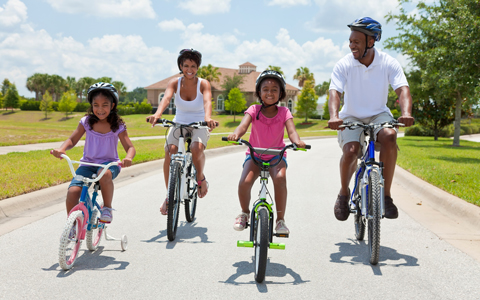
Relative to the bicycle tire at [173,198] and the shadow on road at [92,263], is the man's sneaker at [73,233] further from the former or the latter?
the bicycle tire at [173,198]

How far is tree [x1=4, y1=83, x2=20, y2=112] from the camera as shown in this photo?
96.6m

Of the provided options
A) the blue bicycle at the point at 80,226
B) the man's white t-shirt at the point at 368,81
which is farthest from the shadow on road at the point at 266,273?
the man's white t-shirt at the point at 368,81

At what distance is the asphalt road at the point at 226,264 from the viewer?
371 centimetres

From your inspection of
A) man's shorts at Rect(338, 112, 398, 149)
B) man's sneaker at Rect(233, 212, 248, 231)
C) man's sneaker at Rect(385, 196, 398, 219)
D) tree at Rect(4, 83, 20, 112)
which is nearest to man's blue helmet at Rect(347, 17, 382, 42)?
man's shorts at Rect(338, 112, 398, 149)

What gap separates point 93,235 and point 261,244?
2008 millimetres

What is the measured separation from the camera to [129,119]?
6781 centimetres

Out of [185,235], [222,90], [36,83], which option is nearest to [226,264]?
[185,235]

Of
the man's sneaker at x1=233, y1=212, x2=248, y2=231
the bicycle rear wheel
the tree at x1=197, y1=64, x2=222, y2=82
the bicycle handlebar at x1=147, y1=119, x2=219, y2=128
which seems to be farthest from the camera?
the tree at x1=197, y1=64, x2=222, y2=82

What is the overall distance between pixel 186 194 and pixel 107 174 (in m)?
1.31

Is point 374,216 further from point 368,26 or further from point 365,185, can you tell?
point 368,26

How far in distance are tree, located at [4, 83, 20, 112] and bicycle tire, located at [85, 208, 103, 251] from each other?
103 metres

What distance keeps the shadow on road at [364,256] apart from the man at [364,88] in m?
0.37

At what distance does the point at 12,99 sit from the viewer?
97.1 meters

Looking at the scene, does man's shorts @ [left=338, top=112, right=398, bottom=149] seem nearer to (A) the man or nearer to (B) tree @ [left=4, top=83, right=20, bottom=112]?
(A) the man
